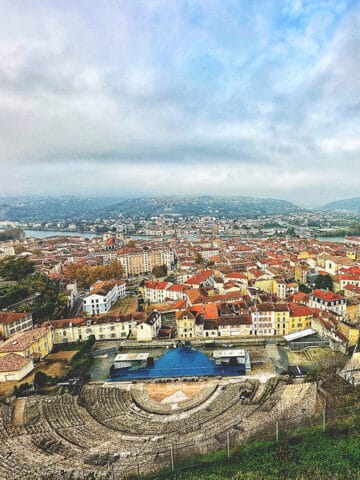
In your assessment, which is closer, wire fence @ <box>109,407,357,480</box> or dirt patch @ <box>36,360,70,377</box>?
wire fence @ <box>109,407,357,480</box>

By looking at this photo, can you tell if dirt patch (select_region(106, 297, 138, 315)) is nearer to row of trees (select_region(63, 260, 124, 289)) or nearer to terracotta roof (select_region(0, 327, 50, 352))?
row of trees (select_region(63, 260, 124, 289))

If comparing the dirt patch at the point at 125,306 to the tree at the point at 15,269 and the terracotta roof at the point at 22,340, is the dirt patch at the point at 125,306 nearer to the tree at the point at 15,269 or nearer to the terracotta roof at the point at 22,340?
the terracotta roof at the point at 22,340

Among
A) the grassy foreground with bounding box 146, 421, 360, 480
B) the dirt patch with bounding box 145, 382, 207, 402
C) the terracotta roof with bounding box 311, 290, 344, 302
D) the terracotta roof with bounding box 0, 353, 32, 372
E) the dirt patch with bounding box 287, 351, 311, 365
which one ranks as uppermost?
the terracotta roof with bounding box 311, 290, 344, 302

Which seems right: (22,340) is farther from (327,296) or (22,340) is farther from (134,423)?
(327,296)

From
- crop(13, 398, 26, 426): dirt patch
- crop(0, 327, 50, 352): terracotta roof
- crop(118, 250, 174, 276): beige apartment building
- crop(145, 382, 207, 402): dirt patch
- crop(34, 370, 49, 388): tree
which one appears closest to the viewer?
crop(13, 398, 26, 426): dirt patch

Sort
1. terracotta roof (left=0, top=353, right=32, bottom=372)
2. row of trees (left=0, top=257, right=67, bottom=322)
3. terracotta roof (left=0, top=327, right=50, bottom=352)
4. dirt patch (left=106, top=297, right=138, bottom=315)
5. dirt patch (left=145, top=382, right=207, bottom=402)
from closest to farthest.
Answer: dirt patch (left=145, top=382, right=207, bottom=402) < terracotta roof (left=0, top=353, right=32, bottom=372) < terracotta roof (left=0, top=327, right=50, bottom=352) < row of trees (left=0, top=257, right=67, bottom=322) < dirt patch (left=106, top=297, right=138, bottom=315)

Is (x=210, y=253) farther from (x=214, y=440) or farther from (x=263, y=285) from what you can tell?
(x=214, y=440)

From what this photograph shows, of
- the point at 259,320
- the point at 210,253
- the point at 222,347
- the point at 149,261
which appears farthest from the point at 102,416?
the point at 210,253

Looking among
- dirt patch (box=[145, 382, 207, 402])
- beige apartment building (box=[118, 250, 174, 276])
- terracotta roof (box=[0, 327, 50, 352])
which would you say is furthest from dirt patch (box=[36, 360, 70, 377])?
beige apartment building (box=[118, 250, 174, 276])
